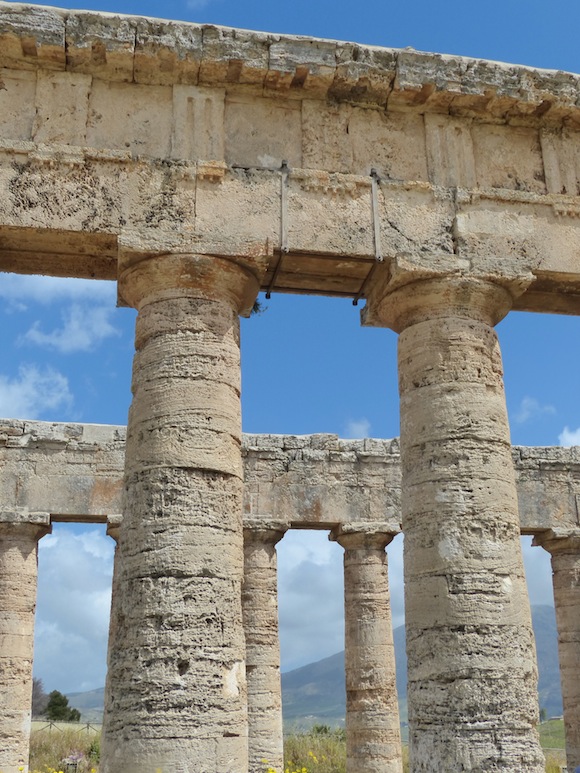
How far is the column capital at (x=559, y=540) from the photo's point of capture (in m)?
19.2

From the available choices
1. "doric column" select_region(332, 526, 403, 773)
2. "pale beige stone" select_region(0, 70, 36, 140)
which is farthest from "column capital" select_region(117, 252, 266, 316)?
"doric column" select_region(332, 526, 403, 773)

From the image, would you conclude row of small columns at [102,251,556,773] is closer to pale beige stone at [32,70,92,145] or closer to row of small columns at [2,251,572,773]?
row of small columns at [2,251,572,773]

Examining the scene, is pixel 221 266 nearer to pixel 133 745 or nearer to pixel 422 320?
pixel 422 320

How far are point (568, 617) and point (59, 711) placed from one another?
2782 centimetres

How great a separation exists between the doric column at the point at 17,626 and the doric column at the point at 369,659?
20.5 ft

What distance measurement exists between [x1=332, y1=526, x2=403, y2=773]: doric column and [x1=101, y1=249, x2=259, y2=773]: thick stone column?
959 cm

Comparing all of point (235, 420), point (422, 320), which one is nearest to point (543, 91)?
point (422, 320)

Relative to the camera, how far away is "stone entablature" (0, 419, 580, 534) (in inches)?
694

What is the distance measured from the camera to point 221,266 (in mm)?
9266

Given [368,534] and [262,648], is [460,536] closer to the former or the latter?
[262,648]

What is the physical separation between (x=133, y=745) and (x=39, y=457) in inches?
435

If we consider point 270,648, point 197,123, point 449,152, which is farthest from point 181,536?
point 270,648

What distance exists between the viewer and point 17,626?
16.7 meters

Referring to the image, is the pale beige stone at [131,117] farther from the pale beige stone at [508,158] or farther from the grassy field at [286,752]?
the grassy field at [286,752]
